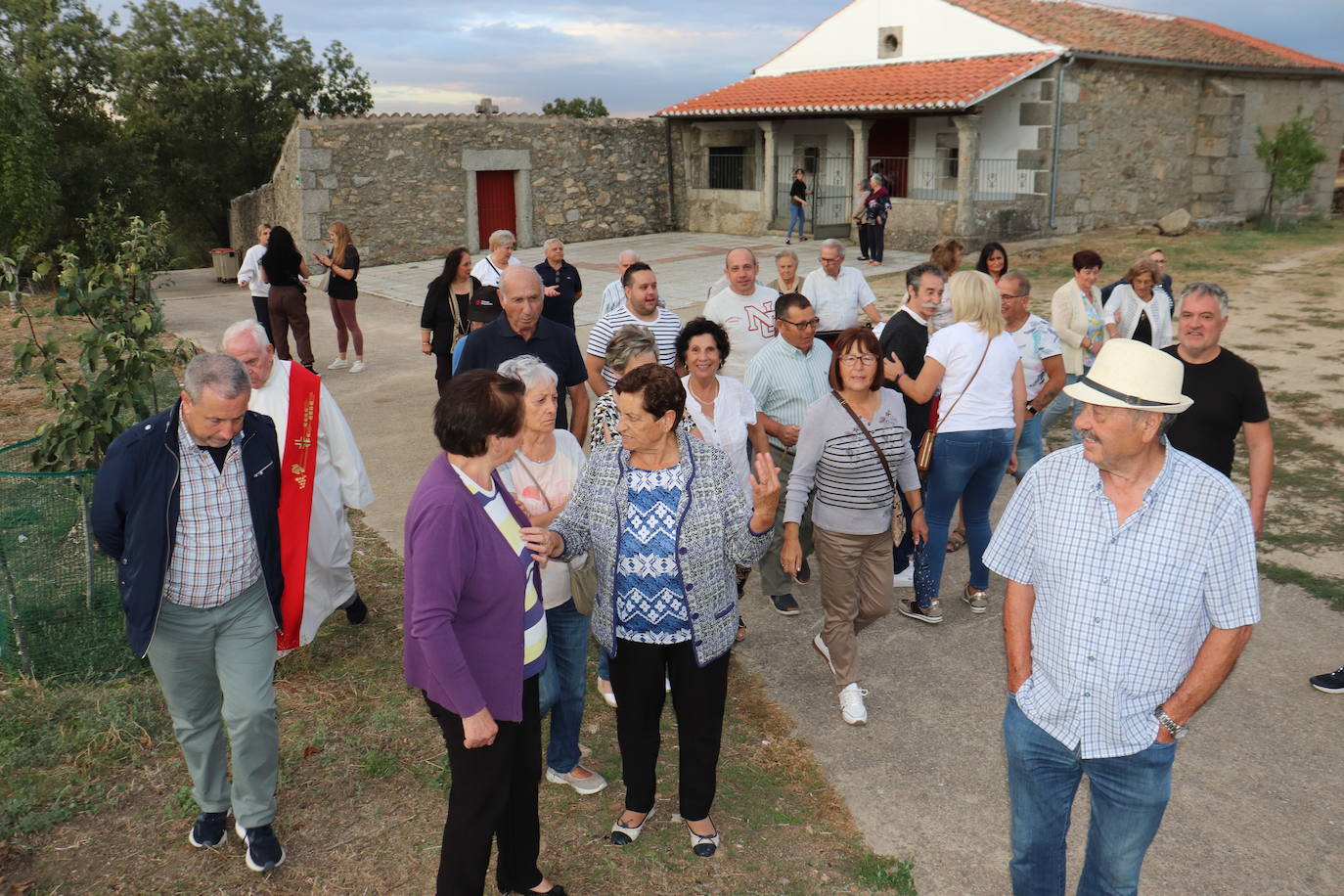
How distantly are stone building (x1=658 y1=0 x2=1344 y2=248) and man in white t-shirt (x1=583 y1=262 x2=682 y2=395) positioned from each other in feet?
50.9

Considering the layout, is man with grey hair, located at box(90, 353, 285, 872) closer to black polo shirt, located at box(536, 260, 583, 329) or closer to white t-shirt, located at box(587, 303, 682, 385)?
white t-shirt, located at box(587, 303, 682, 385)

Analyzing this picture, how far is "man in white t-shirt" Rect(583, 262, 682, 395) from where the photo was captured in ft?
18.5

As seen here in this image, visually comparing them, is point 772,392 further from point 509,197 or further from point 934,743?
point 509,197

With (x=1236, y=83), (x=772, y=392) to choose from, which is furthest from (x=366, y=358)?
(x=1236, y=83)

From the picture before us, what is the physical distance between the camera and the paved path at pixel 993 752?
3.54m

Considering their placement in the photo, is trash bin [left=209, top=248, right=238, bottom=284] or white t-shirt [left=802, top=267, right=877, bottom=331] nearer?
white t-shirt [left=802, top=267, right=877, bottom=331]

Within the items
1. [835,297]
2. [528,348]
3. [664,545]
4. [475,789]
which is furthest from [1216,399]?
[475,789]

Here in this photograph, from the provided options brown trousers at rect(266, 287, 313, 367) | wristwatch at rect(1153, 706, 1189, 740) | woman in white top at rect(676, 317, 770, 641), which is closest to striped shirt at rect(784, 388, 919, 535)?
woman in white top at rect(676, 317, 770, 641)

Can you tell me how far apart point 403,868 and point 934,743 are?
2.25 meters

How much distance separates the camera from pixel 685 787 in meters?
3.65

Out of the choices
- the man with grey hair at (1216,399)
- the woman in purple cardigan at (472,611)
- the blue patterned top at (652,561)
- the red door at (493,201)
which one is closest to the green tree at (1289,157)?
the red door at (493,201)

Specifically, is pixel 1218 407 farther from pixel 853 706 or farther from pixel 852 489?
pixel 853 706

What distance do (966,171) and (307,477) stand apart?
18.1m

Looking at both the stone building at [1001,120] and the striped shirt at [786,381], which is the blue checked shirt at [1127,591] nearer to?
the striped shirt at [786,381]
